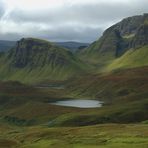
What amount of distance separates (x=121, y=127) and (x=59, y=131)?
78.0 ft

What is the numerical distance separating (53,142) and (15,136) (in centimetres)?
3321

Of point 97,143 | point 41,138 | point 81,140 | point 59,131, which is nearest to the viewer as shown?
point 97,143

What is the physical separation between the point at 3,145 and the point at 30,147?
9011 millimetres

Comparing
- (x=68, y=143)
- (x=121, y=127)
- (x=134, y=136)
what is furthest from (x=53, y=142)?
(x=121, y=127)

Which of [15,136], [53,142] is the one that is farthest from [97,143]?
[15,136]

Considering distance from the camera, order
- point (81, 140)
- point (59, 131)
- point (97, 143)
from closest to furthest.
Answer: point (97, 143) → point (81, 140) → point (59, 131)

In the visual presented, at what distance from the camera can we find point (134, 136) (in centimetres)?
12769

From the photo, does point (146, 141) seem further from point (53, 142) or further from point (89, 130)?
point (89, 130)

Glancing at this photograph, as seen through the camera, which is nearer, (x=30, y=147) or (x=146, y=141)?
(x=146, y=141)

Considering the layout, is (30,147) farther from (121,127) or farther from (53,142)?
(121,127)

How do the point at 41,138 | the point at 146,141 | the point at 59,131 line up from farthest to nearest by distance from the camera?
the point at 59,131
the point at 41,138
the point at 146,141

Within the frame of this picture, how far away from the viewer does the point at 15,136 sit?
163 meters

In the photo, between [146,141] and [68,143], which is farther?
[68,143]

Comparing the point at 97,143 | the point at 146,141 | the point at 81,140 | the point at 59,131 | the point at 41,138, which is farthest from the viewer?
the point at 59,131
